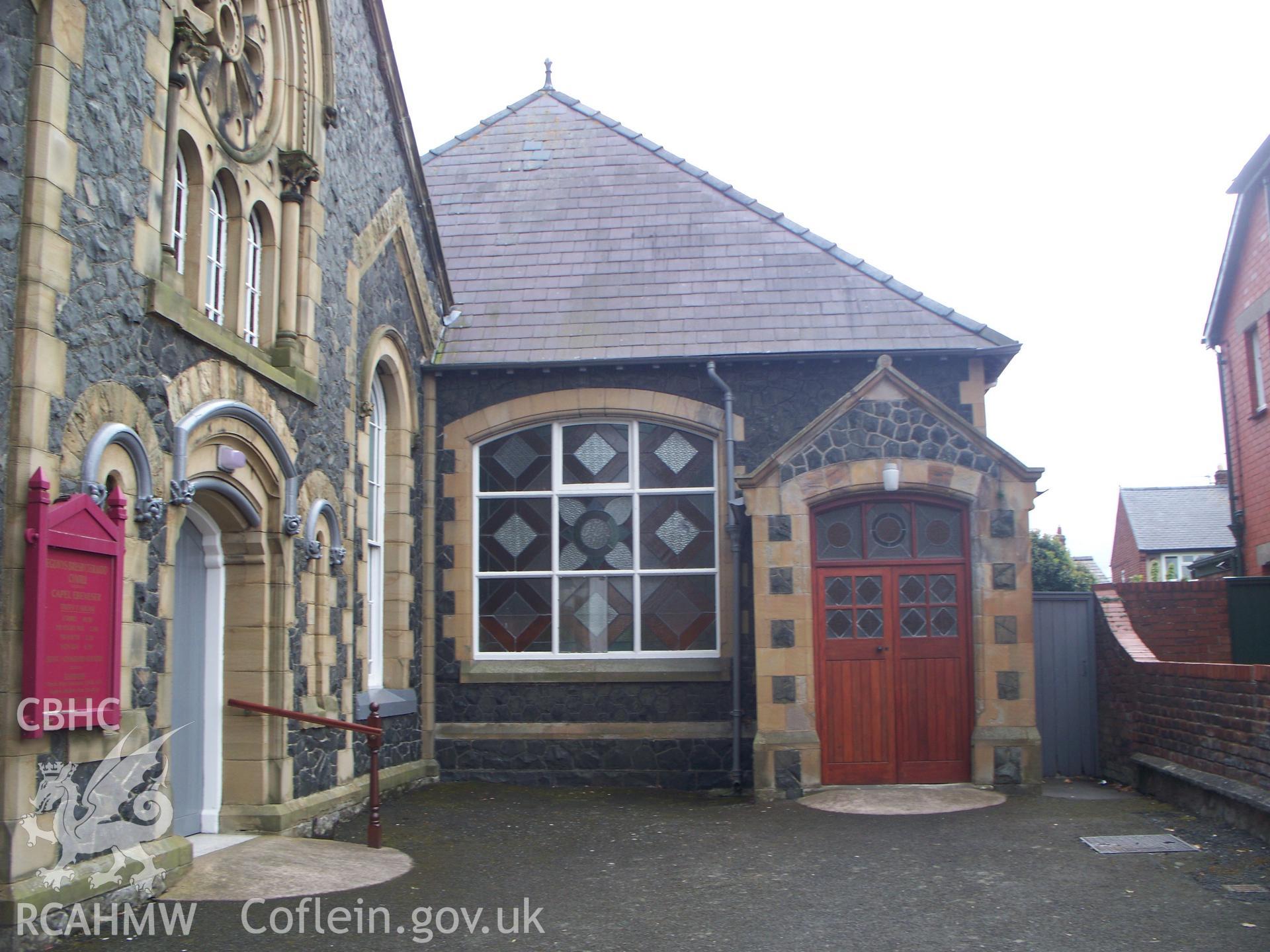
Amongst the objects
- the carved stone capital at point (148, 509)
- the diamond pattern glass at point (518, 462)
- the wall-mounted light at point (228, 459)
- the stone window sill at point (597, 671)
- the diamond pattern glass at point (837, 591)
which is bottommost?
the stone window sill at point (597, 671)

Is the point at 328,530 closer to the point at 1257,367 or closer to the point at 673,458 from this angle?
the point at 673,458

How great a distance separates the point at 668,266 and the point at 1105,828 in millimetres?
7816

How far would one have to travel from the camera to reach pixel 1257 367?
703 inches

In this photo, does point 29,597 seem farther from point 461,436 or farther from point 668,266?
point 668,266

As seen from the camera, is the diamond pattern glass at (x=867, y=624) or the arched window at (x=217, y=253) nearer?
the arched window at (x=217, y=253)

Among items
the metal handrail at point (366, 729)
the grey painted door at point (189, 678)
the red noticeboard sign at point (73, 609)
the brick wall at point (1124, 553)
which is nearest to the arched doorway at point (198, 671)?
the grey painted door at point (189, 678)

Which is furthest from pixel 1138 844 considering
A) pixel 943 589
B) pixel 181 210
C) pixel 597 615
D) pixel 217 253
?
pixel 181 210

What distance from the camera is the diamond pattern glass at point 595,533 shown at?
13.6 metres

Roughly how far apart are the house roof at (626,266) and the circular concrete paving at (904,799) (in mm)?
4520

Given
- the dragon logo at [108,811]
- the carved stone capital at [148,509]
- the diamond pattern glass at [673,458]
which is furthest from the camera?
the diamond pattern glass at [673,458]

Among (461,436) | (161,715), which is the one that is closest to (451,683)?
(461,436)

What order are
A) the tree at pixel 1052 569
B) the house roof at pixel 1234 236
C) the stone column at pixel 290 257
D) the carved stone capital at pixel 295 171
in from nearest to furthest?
the stone column at pixel 290 257 → the carved stone capital at pixel 295 171 → the house roof at pixel 1234 236 → the tree at pixel 1052 569

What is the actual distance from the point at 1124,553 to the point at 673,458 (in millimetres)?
32389

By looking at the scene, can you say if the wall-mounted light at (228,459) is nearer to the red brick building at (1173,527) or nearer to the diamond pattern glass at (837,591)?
the diamond pattern glass at (837,591)
